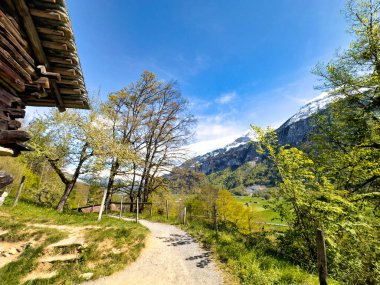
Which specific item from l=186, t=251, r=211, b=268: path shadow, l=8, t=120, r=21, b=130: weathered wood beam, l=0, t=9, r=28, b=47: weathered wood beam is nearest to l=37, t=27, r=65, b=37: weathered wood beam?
l=0, t=9, r=28, b=47: weathered wood beam

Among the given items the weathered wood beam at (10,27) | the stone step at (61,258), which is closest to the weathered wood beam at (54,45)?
the weathered wood beam at (10,27)

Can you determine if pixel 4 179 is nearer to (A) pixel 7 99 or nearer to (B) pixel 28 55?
(A) pixel 7 99

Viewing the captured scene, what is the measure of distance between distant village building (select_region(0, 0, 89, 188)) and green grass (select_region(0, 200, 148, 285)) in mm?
5852

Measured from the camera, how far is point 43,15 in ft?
10.8

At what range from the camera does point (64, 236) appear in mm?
9281

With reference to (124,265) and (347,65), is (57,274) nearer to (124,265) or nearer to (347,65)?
(124,265)

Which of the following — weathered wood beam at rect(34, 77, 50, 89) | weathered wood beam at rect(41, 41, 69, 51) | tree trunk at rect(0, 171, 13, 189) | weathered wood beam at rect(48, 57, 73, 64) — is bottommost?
tree trunk at rect(0, 171, 13, 189)

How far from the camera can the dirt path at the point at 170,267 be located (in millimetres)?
6703

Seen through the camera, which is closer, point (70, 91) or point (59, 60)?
point (59, 60)

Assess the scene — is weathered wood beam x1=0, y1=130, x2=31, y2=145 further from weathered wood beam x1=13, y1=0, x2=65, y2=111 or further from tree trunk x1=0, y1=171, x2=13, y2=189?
weathered wood beam x1=13, y1=0, x2=65, y2=111

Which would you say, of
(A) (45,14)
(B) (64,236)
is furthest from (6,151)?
(B) (64,236)

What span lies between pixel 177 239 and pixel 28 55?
34.8ft

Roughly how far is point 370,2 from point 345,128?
7175 millimetres

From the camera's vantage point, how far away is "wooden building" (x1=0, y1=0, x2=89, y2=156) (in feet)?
10.5
